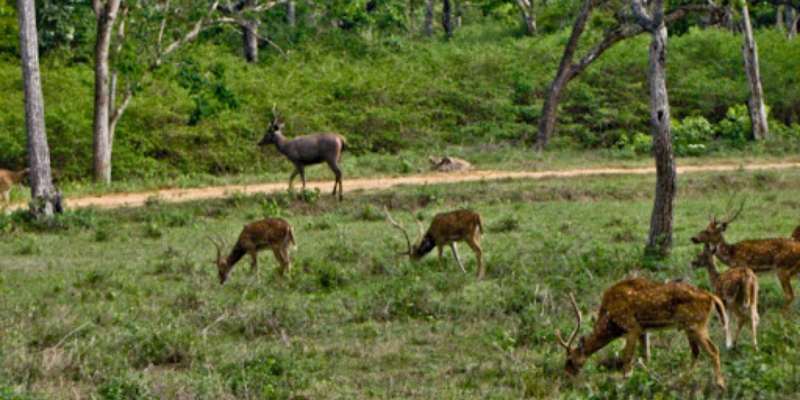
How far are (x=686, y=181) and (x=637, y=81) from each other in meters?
12.7

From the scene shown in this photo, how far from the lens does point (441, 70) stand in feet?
124

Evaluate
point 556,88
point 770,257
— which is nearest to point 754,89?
point 556,88

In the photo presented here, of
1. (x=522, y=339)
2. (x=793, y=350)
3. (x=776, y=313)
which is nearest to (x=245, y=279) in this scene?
(x=522, y=339)

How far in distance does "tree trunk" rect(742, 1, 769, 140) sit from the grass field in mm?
8753

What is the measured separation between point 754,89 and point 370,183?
1022 cm

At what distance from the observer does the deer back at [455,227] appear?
55.3 ft

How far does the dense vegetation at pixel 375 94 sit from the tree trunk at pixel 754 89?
1.48 feet

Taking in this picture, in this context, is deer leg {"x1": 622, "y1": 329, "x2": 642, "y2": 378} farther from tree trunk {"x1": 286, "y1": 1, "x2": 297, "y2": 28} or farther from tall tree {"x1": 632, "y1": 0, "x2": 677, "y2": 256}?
tree trunk {"x1": 286, "y1": 1, "x2": 297, "y2": 28}

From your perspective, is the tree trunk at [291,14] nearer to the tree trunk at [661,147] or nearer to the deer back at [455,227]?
the deer back at [455,227]

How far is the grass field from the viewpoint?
1099cm

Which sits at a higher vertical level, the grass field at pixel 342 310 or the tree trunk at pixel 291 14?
the tree trunk at pixel 291 14

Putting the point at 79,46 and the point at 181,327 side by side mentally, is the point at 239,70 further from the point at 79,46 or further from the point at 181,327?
the point at 181,327

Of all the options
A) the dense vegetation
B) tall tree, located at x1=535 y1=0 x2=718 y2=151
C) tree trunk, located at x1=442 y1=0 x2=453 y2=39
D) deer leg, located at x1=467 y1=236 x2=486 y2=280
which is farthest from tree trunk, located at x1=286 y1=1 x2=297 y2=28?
deer leg, located at x1=467 y1=236 x2=486 y2=280

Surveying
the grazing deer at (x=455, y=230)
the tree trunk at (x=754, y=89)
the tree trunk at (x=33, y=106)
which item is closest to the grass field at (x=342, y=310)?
the grazing deer at (x=455, y=230)
